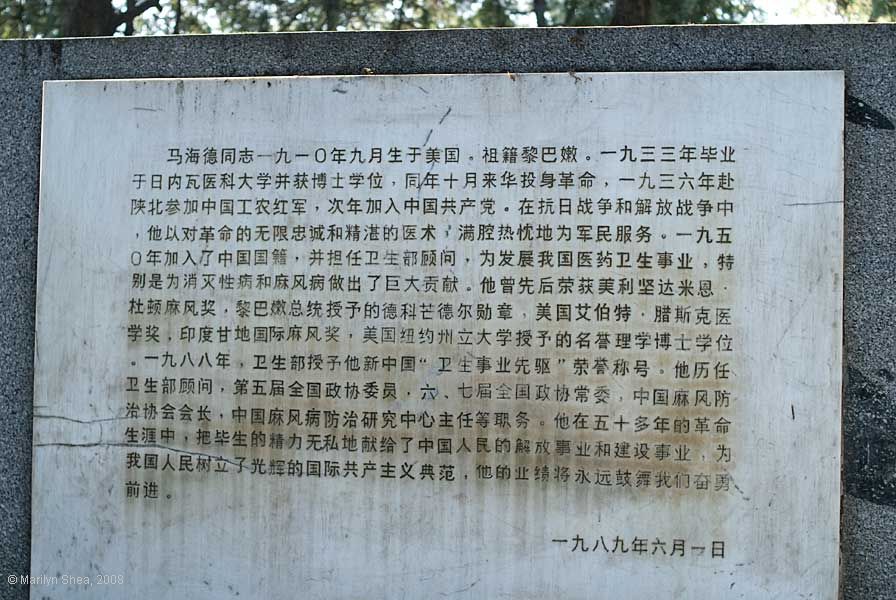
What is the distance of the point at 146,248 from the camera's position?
307 centimetres

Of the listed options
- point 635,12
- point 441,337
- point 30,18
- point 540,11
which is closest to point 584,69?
point 441,337

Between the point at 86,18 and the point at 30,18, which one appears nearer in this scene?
the point at 86,18

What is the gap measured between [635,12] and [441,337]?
4.12 meters

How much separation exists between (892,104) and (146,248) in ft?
8.16

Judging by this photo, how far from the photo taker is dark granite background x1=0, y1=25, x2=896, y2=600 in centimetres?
285

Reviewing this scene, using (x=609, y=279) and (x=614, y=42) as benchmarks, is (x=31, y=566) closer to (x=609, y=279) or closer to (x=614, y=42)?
(x=609, y=279)

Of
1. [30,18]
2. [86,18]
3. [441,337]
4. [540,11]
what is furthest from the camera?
[540,11]

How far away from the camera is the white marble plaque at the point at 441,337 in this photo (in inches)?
110

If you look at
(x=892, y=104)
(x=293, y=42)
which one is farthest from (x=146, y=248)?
(x=892, y=104)

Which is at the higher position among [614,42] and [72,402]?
[614,42]

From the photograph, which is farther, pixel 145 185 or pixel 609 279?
pixel 145 185

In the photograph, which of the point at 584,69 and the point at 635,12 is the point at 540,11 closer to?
the point at 635,12

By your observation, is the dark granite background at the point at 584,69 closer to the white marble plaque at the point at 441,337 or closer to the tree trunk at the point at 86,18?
the white marble plaque at the point at 441,337

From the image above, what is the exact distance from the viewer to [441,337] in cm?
291
